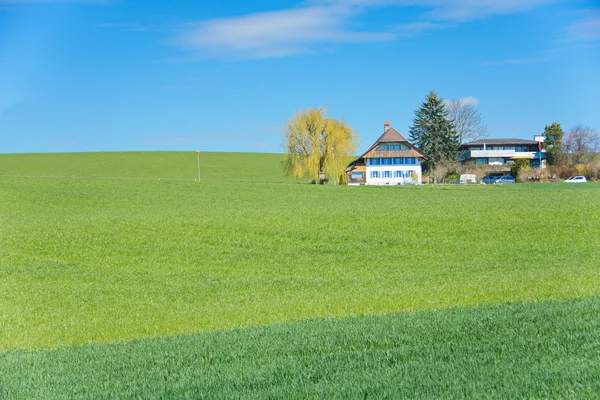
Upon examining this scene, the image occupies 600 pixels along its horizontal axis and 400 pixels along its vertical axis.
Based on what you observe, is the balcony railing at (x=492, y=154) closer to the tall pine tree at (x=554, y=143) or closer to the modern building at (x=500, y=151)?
the modern building at (x=500, y=151)

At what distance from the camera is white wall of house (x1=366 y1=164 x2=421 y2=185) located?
80.8 m

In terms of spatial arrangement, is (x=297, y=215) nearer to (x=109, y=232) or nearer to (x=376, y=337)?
(x=109, y=232)

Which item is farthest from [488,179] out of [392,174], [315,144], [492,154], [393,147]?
[315,144]

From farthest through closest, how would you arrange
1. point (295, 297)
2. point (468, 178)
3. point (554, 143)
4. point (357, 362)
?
point (554, 143)
point (468, 178)
point (295, 297)
point (357, 362)

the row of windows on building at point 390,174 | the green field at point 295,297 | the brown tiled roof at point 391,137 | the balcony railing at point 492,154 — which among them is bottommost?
the green field at point 295,297

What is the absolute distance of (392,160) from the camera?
8181 cm

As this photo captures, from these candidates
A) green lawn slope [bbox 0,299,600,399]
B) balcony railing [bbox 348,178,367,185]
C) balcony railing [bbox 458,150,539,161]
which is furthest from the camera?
balcony railing [bbox 458,150,539,161]

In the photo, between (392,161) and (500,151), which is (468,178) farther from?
(500,151)

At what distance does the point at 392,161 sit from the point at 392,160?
5.1 inches

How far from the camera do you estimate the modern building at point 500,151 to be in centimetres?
9256

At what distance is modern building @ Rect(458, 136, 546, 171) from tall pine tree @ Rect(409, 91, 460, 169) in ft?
34.6

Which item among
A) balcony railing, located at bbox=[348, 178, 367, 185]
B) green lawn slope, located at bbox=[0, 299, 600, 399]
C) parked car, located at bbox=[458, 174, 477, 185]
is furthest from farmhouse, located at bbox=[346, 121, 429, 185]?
green lawn slope, located at bbox=[0, 299, 600, 399]

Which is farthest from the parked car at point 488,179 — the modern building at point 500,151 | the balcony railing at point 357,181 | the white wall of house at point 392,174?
the balcony railing at point 357,181

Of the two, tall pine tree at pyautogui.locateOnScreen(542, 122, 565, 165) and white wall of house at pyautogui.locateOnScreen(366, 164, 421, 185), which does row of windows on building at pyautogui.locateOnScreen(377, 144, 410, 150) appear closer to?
white wall of house at pyautogui.locateOnScreen(366, 164, 421, 185)
